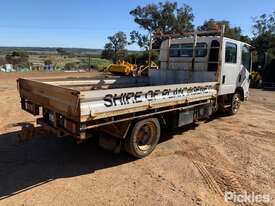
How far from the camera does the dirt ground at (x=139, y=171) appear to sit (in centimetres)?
411

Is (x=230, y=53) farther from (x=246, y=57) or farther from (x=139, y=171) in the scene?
(x=139, y=171)

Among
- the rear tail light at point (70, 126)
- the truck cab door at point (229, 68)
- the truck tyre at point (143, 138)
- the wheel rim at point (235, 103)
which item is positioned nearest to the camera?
the rear tail light at point (70, 126)

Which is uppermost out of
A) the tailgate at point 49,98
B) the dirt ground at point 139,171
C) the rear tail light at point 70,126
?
the tailgate at point 49,98

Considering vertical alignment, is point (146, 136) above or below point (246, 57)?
below

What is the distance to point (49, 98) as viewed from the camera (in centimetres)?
480

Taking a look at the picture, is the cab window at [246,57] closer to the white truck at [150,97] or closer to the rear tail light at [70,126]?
the white truck at [150,97]

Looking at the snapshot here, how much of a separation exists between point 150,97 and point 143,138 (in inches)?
38.0

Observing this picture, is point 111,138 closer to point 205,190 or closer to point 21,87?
point 205,190

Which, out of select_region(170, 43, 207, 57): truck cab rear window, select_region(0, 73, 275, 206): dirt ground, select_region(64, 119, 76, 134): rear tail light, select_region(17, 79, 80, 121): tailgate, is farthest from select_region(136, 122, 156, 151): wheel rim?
select_region(170, 43, 207, 57): truck cab rear window

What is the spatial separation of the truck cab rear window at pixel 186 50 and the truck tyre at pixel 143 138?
139 inches

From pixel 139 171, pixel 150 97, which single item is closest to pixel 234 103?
pixel 150 97

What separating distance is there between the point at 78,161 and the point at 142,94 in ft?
6.02

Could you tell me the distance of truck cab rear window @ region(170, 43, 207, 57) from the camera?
828cm

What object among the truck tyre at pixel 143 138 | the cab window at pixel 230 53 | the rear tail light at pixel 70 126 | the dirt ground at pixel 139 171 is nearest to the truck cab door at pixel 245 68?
the cab window at pixel 230 53
